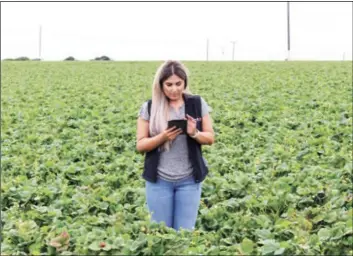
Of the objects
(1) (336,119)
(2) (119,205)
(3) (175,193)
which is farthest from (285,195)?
(1) (336,119)

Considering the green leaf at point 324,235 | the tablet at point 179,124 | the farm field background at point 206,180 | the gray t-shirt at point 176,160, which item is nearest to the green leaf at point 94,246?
the farm field background at point 206,180

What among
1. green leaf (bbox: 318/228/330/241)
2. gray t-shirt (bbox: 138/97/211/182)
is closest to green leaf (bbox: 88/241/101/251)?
gray t-shirt (bbox: 138/97/211/182)

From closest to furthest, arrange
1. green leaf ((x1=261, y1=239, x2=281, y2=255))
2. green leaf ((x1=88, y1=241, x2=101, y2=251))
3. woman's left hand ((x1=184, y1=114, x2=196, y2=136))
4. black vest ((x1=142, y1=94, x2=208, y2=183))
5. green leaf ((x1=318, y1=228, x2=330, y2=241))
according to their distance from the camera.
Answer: green leaf ((x1=88, y1=241, x2=101, y2=251)) < green leaf ((x1=261, y1=239, x2=281, y2=255)) < woman's left hand ((x1=184, y1=114, x2=196, y2=136)) < black vest ((x1=142, y1=94, x2=208, y2=183)) < green leaf ((x1=318, y1=228, x2=330, y2=241))

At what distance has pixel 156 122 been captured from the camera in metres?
4.62

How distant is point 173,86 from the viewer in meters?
4.56

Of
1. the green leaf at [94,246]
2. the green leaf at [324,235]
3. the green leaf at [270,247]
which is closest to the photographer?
the green leaf at [94,246]

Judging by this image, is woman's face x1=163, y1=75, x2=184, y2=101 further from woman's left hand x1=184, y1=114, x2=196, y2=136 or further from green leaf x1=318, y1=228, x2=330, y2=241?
green leaf x1=318, y1=228, x2=330, y2=241

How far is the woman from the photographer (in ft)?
15.0

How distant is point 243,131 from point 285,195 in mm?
4932

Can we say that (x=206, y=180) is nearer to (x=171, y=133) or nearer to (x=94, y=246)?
(x=171, y=133)

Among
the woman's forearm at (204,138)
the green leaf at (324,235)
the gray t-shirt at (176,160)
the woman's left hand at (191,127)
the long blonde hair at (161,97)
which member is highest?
the long blonde hair at (161,97)

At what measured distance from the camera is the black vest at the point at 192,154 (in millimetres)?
4648

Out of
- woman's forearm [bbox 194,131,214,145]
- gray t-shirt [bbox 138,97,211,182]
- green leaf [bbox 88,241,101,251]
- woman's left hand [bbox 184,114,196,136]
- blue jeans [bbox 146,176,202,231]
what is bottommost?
green leaf [bbox 88,241,101,251]

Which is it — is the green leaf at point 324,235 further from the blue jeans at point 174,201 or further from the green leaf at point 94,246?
the green leaf at point 94,246
